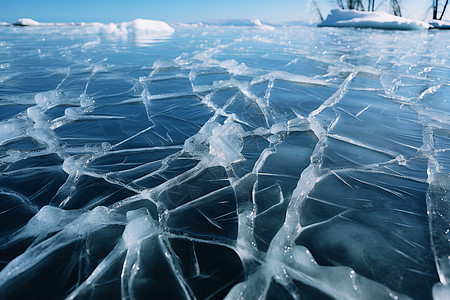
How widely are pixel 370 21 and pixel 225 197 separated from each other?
19225 millimetres

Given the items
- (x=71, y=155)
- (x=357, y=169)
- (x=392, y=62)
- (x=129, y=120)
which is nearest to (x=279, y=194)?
(x=357, y=169)

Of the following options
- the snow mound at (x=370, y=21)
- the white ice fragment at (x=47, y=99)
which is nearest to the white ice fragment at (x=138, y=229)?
the white ice fragment at (x=47, y=99)

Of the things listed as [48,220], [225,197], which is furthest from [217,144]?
[48,220]

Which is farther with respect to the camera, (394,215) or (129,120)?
(129,120)

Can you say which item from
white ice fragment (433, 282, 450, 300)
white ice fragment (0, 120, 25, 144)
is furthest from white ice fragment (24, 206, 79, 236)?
white ice fragment (433, 282, 450, 300)

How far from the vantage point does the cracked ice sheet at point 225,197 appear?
838mm

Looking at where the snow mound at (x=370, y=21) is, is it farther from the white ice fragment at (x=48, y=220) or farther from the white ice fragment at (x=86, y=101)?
the white ice fragment at (x=48, y=220)

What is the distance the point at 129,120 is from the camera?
2164 mm

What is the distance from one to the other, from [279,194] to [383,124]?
4.40 feet

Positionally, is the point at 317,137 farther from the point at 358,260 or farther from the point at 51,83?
the point at 51,83

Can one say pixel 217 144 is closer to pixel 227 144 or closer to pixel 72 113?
pixel 227 144

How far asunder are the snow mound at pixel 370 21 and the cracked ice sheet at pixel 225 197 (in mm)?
16133

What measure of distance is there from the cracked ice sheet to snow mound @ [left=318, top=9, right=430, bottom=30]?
16.1m

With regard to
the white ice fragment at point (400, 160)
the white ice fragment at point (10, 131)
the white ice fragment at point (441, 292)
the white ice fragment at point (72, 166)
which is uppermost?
the white ice fragment at point (10, 131)
